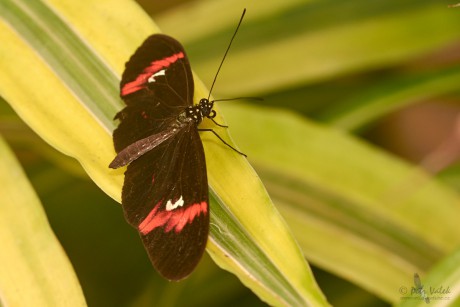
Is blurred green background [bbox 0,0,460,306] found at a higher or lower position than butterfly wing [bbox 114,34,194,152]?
lower

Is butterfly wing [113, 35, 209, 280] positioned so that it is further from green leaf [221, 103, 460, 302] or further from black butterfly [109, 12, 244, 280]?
green leaf [221, 103, 460, 302]

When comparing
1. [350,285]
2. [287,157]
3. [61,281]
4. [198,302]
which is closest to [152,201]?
[61,281]

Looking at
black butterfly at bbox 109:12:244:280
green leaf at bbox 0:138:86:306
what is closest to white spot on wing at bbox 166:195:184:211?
black butterfly at bbox 109:12:244:280

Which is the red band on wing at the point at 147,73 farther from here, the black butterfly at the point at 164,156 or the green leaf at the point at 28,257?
the green leaf at the point at 28,257

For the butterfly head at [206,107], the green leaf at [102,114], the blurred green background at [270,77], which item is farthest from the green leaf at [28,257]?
the blurred green background at [270,77]

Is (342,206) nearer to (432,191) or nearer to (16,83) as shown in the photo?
(432,191)

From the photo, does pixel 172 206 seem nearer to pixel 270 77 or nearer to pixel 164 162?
pixel 164 162
